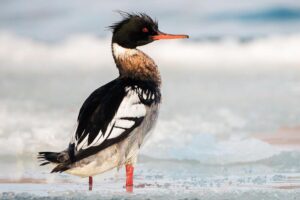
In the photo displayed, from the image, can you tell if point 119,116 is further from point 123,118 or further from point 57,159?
point 57,159

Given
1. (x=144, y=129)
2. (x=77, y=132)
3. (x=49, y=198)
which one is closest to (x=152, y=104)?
(x=144, y=129)

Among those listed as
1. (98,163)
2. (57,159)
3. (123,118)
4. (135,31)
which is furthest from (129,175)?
(135,31)

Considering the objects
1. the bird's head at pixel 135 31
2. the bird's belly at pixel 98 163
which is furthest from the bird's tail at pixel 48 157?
the bird's head at pixel 135 31

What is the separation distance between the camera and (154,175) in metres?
10.1

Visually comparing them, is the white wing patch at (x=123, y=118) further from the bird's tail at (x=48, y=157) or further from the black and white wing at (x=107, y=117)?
the bird's tail at (x=48, y=157)

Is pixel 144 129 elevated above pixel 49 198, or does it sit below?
above

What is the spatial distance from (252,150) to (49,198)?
3.34m

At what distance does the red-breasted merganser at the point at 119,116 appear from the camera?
8578mm

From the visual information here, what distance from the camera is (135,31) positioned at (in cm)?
966

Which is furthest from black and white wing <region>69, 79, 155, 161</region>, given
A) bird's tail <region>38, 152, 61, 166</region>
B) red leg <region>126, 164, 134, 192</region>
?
red leg <region>126, 164, 134, 192</region>

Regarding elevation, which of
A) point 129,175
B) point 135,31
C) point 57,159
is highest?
point 135,31

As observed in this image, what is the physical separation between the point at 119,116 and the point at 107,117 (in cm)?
14

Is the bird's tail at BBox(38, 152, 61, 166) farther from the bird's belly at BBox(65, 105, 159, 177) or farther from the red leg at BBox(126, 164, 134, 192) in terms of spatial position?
the red leg at BBox(126, 164, 134, 192)

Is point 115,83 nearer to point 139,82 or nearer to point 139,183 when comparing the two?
point 139,82
